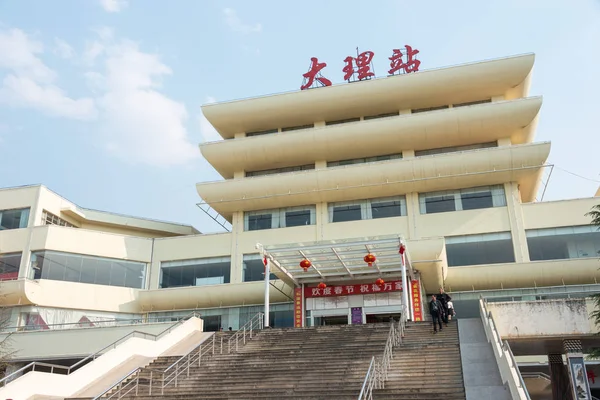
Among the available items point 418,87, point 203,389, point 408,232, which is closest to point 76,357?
point 203,389

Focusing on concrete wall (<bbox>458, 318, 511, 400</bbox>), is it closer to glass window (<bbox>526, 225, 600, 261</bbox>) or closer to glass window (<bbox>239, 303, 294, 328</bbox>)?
glass window (<bbox>526, 225, 600, 261</bbox>)

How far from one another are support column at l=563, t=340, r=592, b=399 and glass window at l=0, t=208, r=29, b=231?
27.3m

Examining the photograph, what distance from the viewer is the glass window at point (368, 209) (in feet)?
108

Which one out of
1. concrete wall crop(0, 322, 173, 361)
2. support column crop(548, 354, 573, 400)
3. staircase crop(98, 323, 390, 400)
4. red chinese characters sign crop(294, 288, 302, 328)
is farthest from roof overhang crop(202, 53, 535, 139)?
staircase crop(98, 323, 390, 400)

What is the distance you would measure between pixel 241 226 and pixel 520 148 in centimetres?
1578

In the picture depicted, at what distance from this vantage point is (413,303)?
2570 cm

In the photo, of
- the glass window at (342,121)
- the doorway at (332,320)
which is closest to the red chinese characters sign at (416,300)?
the doorway at (332,320)

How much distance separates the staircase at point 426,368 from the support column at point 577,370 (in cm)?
370

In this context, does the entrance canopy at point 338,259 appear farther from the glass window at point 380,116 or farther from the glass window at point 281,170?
the glass window at point 380,116

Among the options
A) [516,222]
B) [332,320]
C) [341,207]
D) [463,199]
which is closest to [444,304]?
[332,320]

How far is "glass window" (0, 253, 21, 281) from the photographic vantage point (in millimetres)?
31492

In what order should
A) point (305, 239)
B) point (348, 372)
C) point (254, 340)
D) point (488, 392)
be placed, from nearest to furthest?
1. point (488, 392)
2. point (348, 372)
3. point (254, 340)
4. point (305, 239)

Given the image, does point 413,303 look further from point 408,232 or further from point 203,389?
point 203,389

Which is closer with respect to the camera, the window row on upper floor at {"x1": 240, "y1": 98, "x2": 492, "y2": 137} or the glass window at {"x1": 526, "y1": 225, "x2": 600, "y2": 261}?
the glass window at {"x1": 526, "y1": 225, "x2": 600, "y2": 261}
